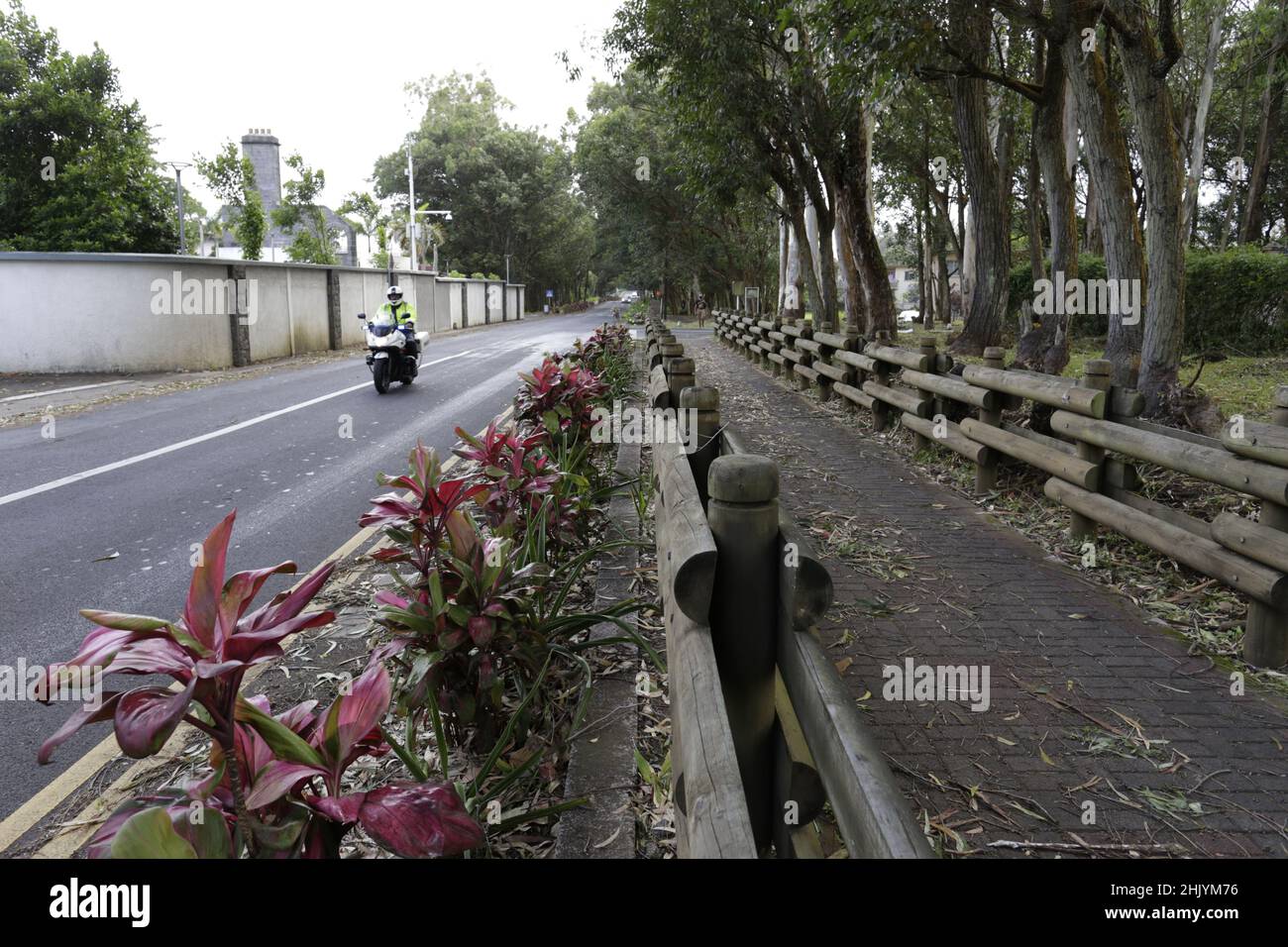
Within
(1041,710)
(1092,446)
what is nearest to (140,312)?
(1092,446)

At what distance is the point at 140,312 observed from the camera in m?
18.8

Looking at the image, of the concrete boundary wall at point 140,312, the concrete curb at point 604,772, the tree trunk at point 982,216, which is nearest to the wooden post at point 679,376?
the concrete curb at point 604,772

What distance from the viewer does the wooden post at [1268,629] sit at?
4.13 m

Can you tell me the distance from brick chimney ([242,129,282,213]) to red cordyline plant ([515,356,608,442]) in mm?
43936

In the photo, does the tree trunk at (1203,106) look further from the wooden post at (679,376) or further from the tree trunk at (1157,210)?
the wooden post at (679,376)

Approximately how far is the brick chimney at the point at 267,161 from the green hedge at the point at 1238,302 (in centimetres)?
4141

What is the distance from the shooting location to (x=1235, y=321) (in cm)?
1650

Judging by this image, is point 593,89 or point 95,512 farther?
point 593,89

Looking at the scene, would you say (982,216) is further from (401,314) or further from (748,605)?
(748,605)
